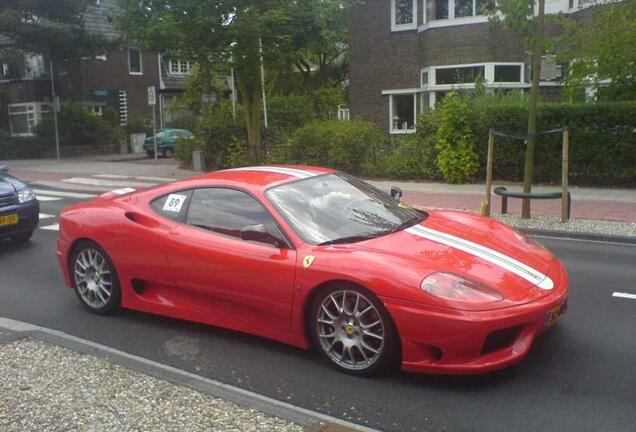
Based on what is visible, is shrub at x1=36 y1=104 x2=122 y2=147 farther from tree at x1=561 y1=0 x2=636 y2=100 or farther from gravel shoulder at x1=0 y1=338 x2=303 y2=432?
gravel shoulder at x1=0 y1=338 x2=303 y2=432

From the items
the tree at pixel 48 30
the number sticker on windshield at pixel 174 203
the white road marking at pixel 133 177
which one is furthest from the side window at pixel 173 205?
the tree at pixel 48 30

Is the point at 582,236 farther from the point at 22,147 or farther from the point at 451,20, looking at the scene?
the point at 22,147

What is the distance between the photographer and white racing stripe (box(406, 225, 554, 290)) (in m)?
4.56

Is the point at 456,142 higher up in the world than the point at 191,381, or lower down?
higher up

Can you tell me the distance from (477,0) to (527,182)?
1269 centimetres

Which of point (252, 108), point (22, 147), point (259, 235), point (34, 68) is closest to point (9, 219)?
point (259, 235)

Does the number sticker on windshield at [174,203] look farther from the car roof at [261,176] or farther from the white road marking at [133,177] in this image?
the white road marking at [133,177]

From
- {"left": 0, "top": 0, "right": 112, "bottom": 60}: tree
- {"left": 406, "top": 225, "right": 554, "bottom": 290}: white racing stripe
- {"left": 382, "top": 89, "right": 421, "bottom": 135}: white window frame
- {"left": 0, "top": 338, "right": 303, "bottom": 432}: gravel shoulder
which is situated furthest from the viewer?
{"left": 0, "top": 0, "right": 112, "bottom": 60}: tree

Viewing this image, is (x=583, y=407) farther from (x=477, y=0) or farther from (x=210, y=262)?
(x=477, y=0)

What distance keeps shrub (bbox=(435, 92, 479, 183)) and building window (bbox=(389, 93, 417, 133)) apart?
26.8 feet

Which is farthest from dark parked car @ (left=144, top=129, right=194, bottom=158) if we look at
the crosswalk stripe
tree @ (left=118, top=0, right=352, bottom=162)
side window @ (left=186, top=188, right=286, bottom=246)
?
side window @ (left=186, top=188, right=286, bottom=246)

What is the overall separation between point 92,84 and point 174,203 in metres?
37.7

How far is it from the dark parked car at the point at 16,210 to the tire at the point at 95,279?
3502 mm

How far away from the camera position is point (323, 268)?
454 centimetres
